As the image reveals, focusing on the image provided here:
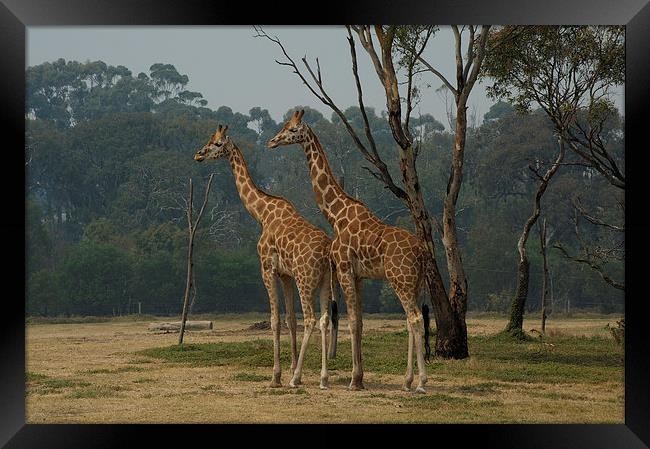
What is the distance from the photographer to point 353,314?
9.01 meters

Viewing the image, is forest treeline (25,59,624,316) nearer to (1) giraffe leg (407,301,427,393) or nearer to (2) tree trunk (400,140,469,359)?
(2) tree trunk (400,140,469,359)

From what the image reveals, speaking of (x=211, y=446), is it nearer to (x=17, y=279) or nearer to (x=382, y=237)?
(x=17, y=279)

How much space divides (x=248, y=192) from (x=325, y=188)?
2.71 feet

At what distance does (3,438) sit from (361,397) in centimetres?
333

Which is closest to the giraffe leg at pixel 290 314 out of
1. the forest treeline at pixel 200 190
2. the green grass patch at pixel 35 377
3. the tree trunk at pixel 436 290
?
the tree trunk at pixel 436 290

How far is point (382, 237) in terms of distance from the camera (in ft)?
29.6

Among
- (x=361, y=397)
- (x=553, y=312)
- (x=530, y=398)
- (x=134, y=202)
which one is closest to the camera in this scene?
(x=361, y=397)

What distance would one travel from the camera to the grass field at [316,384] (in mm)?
8586

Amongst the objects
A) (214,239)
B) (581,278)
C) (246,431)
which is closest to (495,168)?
(581,278)

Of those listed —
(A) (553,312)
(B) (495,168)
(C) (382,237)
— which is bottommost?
(A) (553,312)
